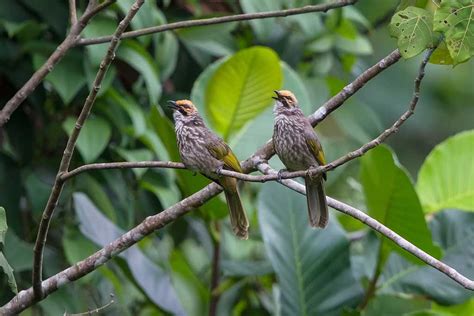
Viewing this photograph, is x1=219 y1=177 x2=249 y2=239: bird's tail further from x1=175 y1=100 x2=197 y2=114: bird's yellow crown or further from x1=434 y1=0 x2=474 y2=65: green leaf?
x1=434 y1=0 x2=474 y2=65: green leaf

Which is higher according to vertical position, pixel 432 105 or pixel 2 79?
pixel 432 105

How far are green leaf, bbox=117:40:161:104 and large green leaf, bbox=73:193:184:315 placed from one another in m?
0.61

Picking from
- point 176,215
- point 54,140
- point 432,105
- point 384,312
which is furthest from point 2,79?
point 432,105

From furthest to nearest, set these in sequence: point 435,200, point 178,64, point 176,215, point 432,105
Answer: point 432,105 < point 178,64 < point 435,200 < point 176,215

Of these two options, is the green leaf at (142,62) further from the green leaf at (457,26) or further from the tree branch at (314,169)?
the green leaf at (457,26)

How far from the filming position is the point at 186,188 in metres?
5.00

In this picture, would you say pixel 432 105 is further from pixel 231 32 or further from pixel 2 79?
pixel 2 79

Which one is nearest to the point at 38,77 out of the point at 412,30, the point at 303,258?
the point at 412,30

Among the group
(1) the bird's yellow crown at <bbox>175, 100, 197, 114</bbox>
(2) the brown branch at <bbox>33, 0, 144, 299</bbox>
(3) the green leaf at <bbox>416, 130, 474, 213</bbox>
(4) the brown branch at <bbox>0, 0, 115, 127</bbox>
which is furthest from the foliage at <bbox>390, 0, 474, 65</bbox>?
(3) the green leaf at <bbox>416, 130, 474, 213</bbox>

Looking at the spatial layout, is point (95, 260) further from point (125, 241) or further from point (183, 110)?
point (183, 110)

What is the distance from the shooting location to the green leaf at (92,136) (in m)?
4.89

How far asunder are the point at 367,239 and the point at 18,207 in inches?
71.4

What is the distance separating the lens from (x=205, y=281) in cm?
628

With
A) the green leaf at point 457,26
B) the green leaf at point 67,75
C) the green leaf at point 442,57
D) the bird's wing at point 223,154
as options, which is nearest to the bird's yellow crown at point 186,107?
the bird's wing at point 223,154
